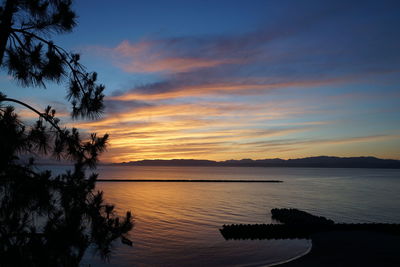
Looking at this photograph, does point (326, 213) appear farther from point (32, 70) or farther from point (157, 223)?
point (32, 70)

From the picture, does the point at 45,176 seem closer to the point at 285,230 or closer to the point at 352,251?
the point at 352,251

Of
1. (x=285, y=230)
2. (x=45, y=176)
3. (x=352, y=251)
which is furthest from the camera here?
(x=285, y=230)

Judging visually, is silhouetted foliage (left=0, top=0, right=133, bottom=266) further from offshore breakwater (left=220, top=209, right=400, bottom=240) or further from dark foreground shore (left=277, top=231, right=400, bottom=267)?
offshore breakwater (left=220, top=209, right=400, bottom=240)

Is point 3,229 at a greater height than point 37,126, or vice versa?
point 37,126

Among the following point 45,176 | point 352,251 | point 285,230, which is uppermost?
point 45,176

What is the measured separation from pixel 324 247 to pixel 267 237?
605cm

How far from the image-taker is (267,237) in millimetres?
26234

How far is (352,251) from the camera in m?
19.1

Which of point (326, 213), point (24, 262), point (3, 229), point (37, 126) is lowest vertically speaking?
point (326, 213)

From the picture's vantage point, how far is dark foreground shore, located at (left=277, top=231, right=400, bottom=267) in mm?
16781

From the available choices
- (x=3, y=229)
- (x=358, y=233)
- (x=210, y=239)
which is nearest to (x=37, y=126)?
(x=3, y=229)

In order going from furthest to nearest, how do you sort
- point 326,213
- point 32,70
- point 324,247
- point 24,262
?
point 326,213
point 324,247
point 32,70
point 24,262

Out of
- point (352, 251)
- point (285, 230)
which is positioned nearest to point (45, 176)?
point (352, 251)

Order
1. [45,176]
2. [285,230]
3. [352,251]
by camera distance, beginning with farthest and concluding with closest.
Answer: [285,230] < [352,251] < [45,176]
